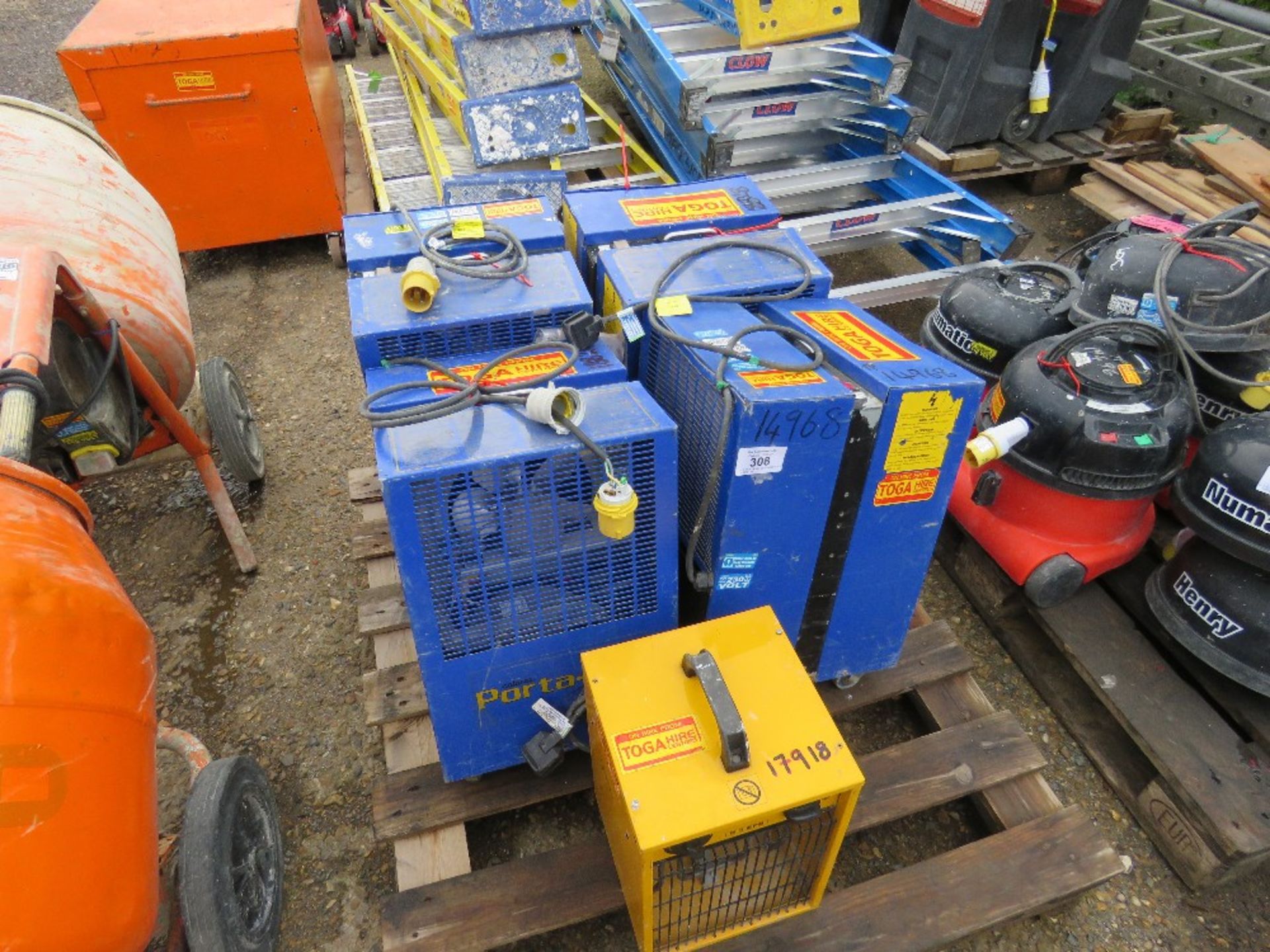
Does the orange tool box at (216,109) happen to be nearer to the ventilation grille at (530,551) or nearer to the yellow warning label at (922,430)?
the ventilation grille at (530,551)

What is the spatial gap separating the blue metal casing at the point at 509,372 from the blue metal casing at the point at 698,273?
0.17 meters

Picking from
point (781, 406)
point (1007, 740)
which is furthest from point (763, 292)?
point (1007, 740)

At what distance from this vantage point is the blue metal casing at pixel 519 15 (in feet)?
11.0

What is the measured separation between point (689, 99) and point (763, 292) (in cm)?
183

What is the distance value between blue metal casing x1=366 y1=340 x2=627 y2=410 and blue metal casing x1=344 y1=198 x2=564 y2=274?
1.25ft

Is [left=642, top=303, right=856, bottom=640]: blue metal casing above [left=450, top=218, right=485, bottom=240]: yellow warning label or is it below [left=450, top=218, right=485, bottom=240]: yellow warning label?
below

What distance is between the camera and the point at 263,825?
1.91m

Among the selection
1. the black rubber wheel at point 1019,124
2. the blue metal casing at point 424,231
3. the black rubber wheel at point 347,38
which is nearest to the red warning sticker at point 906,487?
the blue metal casing at point 424,231

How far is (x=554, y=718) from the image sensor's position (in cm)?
171

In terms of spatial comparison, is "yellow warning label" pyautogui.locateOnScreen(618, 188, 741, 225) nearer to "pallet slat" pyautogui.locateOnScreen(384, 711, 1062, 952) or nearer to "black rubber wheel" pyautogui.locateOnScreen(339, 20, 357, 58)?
"pallet slat" pyautogui.locateOnScreen(384, 711, 1062, 952)

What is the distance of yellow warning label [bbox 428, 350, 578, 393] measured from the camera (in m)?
1.65

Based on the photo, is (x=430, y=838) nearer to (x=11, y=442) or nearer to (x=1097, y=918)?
(x=11, y=442)

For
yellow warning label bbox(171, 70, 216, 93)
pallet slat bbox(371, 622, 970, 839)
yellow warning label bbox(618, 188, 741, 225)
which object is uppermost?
yellow warning label bbox(618, 188, 741, 225)

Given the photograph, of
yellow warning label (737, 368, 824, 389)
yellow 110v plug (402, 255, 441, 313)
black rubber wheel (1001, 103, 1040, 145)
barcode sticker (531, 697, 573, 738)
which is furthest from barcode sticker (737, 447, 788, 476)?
black rubber wheel (1001, 103, 1040, 145)
